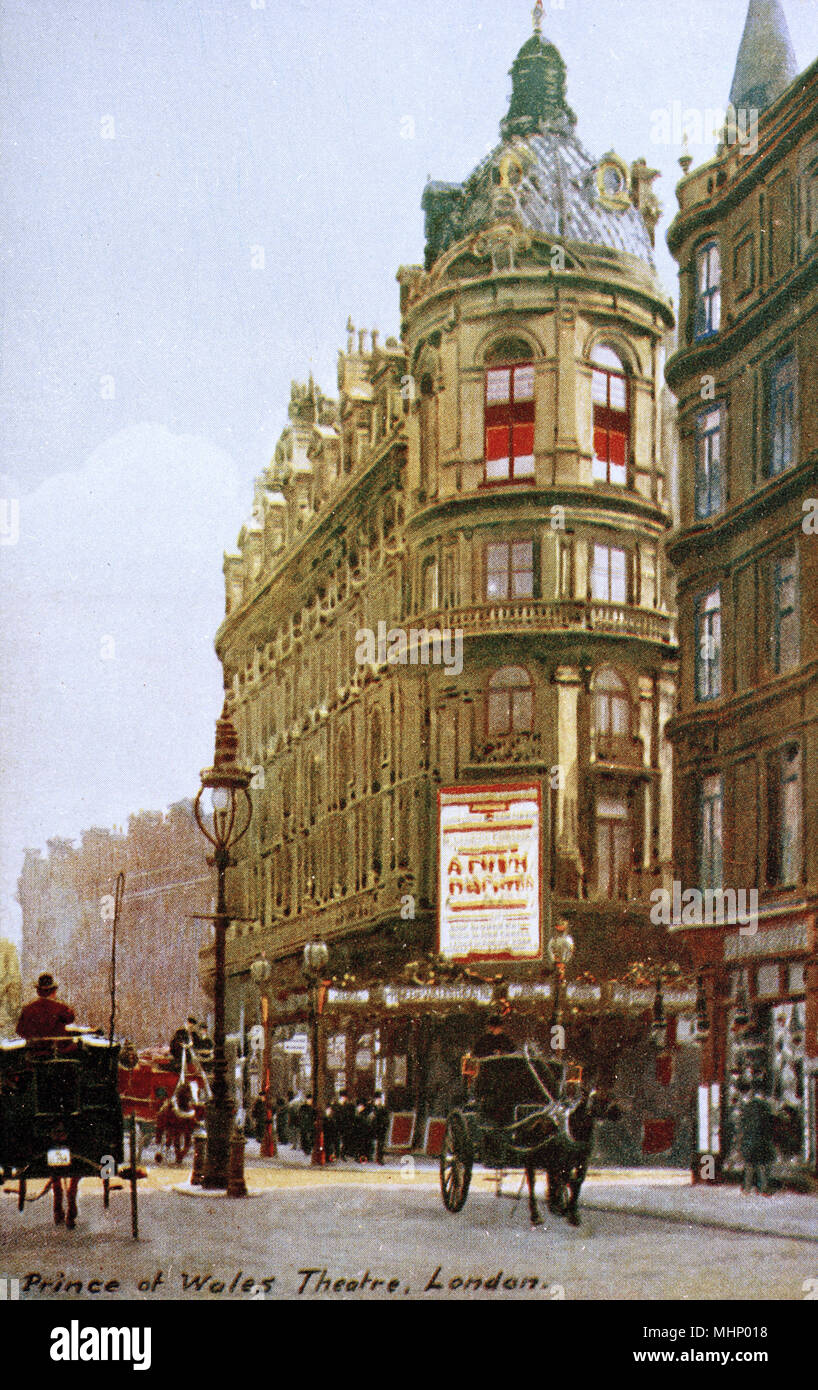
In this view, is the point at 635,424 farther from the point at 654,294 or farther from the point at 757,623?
the point at 757,623

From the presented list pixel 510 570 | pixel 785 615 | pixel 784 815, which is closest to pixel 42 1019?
pixel 784 815

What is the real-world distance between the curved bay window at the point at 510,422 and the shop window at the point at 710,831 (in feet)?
13.5

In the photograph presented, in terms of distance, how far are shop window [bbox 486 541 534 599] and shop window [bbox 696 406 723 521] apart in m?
2.54

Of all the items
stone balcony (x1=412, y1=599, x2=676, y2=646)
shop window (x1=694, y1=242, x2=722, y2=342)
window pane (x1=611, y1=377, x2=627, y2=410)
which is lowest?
stone balcony (x1=412, y1=599, x2=676, y2=646)

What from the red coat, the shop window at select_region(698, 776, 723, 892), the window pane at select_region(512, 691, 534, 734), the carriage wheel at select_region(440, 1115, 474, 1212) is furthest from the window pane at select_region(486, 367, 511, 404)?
the red coat

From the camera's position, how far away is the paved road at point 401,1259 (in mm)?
14172

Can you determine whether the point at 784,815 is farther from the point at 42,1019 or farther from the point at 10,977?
the point at 42,1019

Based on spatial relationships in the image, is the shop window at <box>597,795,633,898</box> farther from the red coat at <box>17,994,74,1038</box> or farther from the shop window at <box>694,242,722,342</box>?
the red coat at <box>17,994,74,1038</box>

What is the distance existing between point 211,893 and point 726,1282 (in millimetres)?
7678

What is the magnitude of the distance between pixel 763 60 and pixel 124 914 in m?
9.29

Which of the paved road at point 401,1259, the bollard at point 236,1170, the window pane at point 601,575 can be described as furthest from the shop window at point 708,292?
the bollard at point 236,1170

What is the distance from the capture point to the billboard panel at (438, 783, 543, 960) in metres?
22.8

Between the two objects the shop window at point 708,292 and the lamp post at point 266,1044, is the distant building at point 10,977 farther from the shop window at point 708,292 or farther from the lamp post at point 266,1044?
the shop window at point 708,292
